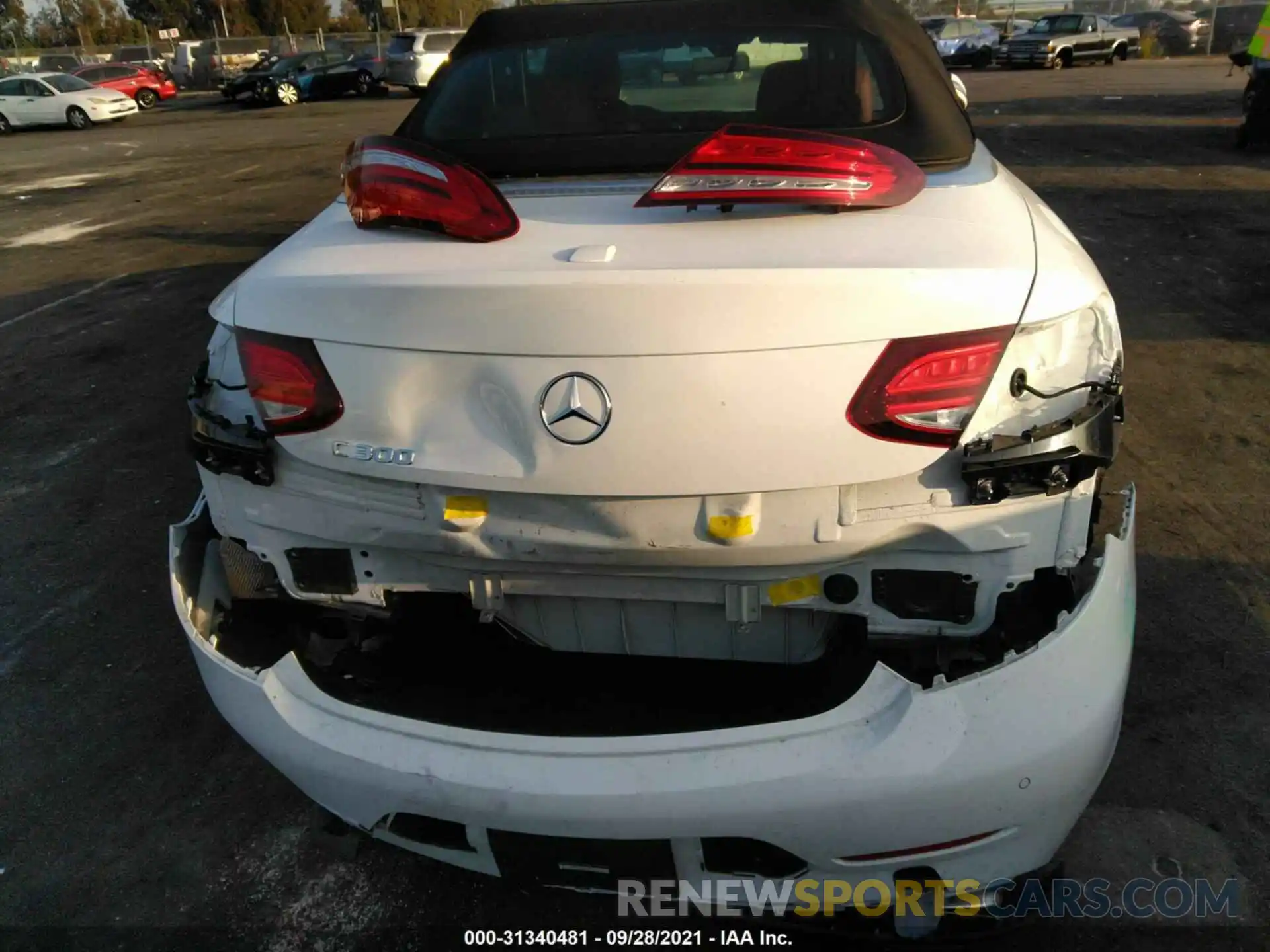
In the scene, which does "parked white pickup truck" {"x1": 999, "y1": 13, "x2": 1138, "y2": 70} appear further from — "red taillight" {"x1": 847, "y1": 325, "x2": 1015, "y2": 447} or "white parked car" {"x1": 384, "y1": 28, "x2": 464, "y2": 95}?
"red taillight" {"x1": 847, "y1": 325, "x2": 1015, "y2": 447}

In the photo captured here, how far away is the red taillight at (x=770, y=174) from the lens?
6.04ft

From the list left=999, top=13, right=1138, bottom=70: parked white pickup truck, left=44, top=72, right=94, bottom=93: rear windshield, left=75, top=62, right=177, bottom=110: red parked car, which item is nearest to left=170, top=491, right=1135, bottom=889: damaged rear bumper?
left=44, top=72, right=94, bottom=93: rear windshield

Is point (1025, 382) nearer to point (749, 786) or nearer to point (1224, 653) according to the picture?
point (749, 786)

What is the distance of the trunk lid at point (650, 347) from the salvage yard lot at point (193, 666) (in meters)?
0.28

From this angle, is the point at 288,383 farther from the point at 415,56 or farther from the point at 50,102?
the point at 50,102

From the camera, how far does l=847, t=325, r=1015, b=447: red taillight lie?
1600 millimetres

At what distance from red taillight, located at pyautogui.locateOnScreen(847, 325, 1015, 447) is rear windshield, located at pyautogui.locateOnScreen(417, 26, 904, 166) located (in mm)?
1071

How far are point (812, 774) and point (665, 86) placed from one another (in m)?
2.16

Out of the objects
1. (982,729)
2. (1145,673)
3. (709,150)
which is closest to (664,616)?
(982,729)

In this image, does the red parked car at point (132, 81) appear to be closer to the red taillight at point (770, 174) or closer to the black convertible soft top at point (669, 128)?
the black convertible soft top at point (669, 128)

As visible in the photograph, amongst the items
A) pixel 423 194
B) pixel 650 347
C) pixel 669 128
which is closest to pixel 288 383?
pixel 423 194

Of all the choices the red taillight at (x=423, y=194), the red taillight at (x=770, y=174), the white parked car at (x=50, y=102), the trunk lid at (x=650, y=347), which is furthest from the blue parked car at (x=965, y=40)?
the trunk lid at (x=650, y=347)

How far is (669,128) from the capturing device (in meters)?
2.59

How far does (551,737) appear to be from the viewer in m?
1.72
